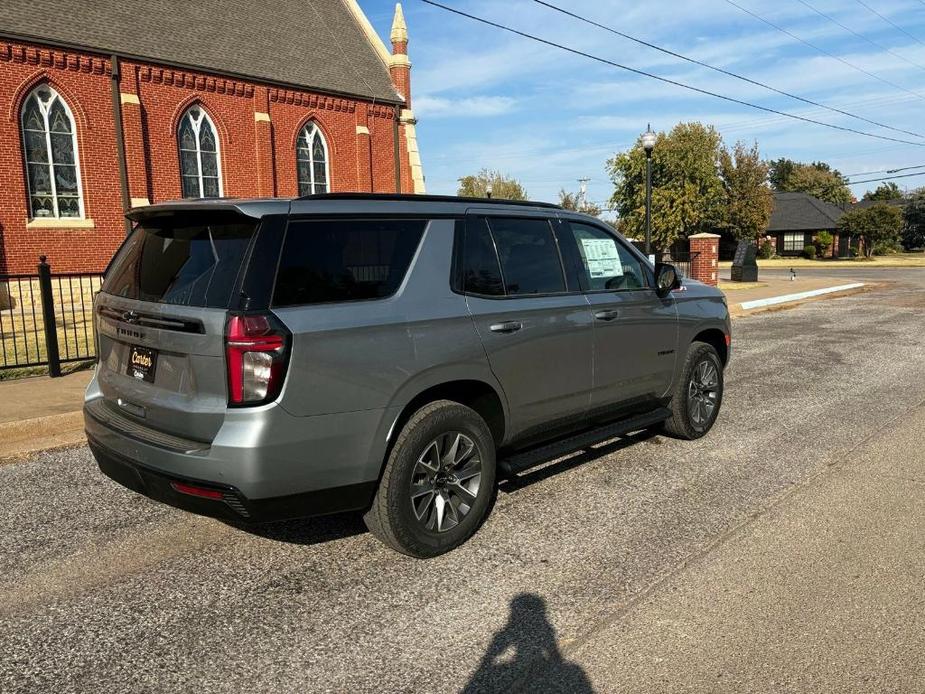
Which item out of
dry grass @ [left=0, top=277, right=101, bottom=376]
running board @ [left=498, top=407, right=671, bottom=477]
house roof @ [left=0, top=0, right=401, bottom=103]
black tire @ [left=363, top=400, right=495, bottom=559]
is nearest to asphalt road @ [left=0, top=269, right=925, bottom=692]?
black tire @ [left=363, top=400, right=495, bottom=559]

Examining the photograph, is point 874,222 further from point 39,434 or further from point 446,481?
point 39,434

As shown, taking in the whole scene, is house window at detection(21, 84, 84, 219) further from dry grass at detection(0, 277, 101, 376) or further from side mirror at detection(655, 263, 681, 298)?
side mirror at detection(655, 263, 681, 298)

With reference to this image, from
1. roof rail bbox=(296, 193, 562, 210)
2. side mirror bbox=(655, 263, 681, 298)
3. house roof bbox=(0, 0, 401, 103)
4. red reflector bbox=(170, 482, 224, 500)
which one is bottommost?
red reflector bbox=(170, 482, 224, 500)

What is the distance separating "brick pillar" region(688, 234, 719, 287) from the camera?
22016 mm

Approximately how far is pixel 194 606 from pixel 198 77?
21.2m

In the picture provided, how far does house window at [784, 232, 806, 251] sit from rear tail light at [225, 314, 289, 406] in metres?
66.0

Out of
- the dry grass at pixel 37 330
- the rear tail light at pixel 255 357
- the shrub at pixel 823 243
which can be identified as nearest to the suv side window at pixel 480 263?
the rear tail light at pixel 255 357

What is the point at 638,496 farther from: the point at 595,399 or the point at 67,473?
the point at 67,473

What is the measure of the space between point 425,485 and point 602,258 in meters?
2.31

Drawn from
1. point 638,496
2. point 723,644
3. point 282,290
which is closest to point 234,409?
point 282,290

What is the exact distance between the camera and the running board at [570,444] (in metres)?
4.25

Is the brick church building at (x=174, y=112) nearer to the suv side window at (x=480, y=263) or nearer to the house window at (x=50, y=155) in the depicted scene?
the house window at (x=50, y=155)

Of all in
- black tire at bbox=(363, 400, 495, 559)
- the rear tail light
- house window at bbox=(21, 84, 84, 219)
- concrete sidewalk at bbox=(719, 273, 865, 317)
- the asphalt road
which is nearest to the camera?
the asphalt road

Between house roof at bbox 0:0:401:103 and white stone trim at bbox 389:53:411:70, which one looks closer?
house roof at bbox 0:0:401:103
